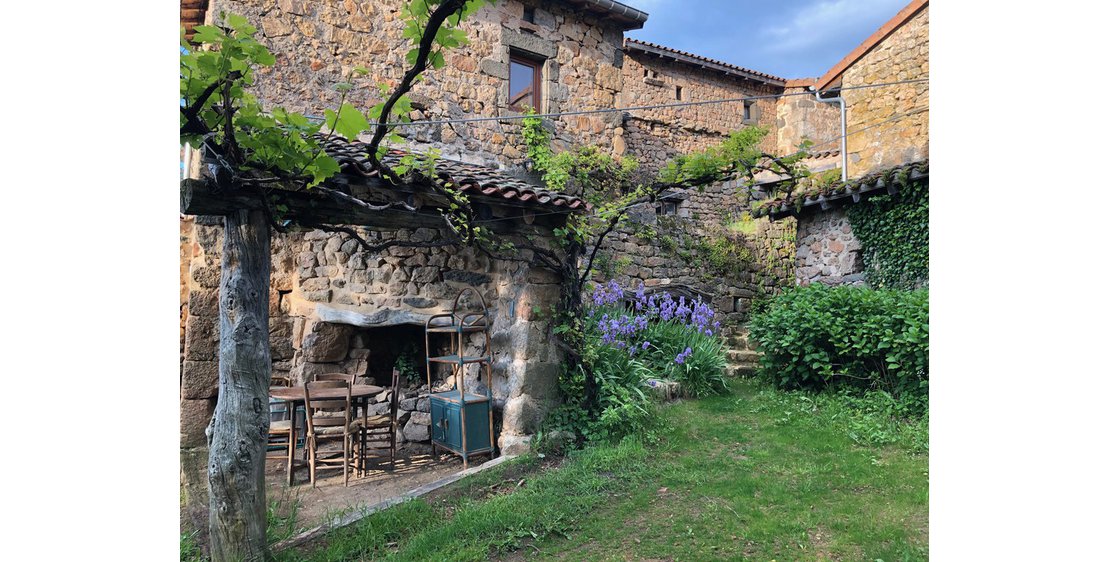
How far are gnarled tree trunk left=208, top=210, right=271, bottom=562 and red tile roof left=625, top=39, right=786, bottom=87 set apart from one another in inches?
355

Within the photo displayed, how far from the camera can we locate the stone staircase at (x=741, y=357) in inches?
303

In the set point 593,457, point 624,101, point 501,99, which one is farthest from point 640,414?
point 624,101

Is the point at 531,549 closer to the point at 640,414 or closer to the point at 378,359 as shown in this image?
the point at 640,414

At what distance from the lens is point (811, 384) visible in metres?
6.49

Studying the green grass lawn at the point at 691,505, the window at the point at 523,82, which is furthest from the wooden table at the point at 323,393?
the window at the point at 523,82

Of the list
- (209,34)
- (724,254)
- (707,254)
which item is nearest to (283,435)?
(209,34)

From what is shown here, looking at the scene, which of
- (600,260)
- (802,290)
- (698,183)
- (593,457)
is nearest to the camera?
(593,457)

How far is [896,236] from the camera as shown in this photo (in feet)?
23.4

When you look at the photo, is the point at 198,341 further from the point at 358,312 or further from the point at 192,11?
the point at 192,11

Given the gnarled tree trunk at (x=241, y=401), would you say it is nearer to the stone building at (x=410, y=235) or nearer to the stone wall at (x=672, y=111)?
the stone building at (x=410, y=235)

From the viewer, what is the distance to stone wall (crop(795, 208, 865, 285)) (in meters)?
7.89

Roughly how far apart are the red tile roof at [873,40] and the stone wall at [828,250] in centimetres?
274

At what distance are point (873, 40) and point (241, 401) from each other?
955cm
